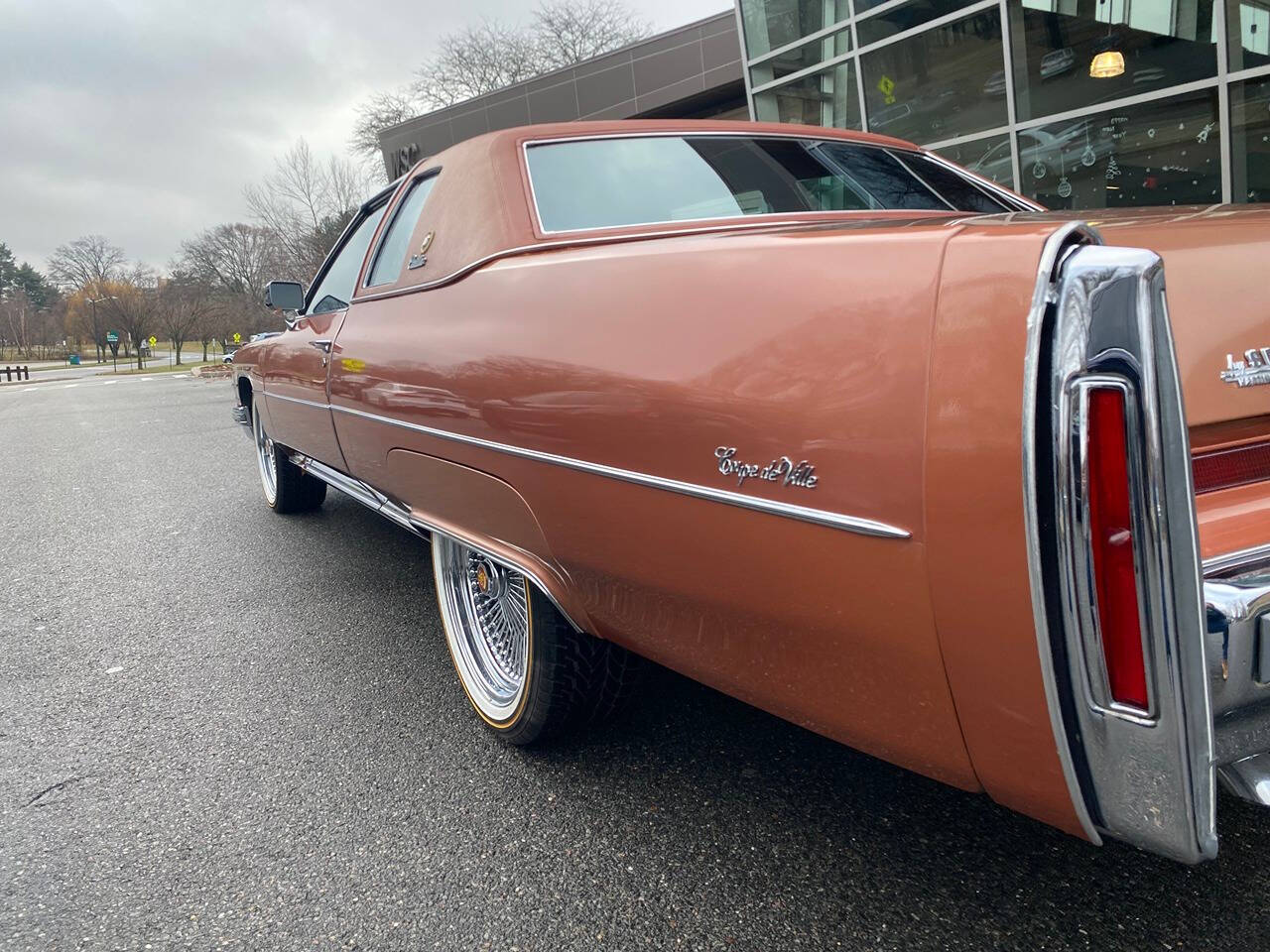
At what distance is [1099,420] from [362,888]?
1.73 m

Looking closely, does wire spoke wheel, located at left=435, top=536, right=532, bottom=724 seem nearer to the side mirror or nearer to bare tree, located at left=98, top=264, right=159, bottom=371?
the side mirror

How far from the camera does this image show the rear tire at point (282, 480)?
515cm

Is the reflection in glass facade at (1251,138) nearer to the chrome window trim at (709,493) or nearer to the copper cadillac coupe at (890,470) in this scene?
the copper cadillac coupe at (890,470)

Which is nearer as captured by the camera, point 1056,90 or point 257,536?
point 257,536

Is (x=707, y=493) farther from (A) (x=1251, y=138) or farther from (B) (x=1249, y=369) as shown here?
(A) (x=1251, y=138)

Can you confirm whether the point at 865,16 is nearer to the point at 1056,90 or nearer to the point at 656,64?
the point at 1056,90

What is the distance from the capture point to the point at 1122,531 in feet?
3.57

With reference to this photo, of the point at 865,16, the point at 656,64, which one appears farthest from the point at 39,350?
the point at 865,16

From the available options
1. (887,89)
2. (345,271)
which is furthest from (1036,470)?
(887,89)

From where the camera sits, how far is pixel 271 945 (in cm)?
176

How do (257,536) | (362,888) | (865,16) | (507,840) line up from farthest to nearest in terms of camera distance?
(865,16)
(257,536)
(507,840)
(362,888)

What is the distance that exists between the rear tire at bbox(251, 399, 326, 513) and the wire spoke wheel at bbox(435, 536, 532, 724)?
253 centimetres

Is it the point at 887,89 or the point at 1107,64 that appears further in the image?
the point at 887,89

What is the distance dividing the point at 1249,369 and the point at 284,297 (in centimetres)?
389
